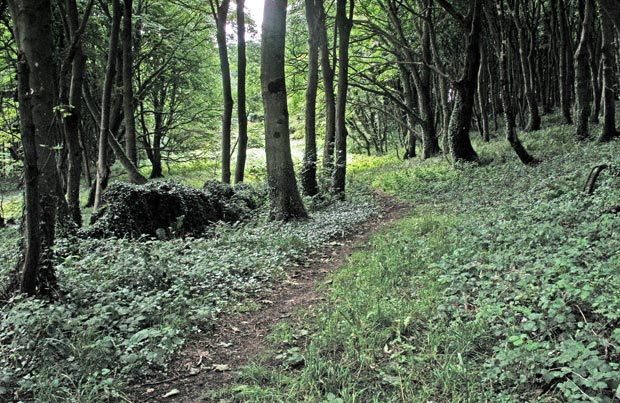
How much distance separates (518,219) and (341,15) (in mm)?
9057

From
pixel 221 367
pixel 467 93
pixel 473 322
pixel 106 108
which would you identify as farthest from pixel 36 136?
pixel 467 93

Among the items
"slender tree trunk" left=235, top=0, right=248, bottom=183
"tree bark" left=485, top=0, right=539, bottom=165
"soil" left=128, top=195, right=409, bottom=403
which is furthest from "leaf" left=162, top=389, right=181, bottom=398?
"slender tree trunk" left=235, top=0, right=248, bottom=183

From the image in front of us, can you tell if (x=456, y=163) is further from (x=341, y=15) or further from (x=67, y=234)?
(x=67, y=234)

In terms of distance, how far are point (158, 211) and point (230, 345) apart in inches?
231

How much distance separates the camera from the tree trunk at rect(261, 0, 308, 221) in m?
8.66

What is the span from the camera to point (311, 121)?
40.4ft

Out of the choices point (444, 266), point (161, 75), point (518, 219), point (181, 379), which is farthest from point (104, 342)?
point (161, 75)

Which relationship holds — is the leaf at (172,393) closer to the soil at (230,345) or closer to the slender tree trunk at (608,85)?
the soil at (230,345)

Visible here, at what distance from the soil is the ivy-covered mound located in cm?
391

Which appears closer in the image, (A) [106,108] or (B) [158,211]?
(B) [158,211]

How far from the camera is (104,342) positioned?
133 inches

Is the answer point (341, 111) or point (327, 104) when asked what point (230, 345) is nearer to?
point (341, 111)

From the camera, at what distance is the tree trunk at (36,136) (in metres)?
3.92

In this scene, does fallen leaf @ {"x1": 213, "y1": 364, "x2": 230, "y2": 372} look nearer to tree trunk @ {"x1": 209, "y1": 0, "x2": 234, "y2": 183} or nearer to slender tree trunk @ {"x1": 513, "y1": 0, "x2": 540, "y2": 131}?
tree trunk @ {"x1": 209, "y1": 0, "x2": 234, "y2": 183}
